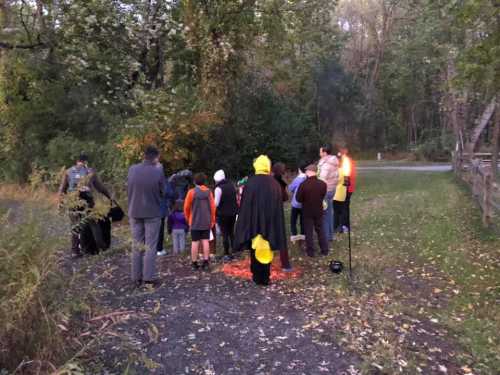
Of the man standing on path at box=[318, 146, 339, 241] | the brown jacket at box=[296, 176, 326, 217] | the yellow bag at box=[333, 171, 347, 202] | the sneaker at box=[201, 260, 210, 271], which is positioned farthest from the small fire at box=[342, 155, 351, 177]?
the sneaker at box=[201, 260, 210, 271]

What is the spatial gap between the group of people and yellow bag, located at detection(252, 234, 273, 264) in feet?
0.05

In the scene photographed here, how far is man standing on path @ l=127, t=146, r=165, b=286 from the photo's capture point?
608 cm

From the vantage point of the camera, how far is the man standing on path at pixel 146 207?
608 cm

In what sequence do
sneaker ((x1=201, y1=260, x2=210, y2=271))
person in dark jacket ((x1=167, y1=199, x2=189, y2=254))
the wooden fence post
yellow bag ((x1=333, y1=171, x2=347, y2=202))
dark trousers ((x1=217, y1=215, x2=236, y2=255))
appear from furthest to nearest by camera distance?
1. the wooden fence post
2. yellow bag ((x1=333, y1=171, x2=347, y2=202))
3. person in dark jacket ((x1=167, y1=199, x2=189, y2=254))
4. dark trousers ((x1=217, y1=215, x2=236, y2=255))
5. sneaker ((x1=201, y1=260, x2=210, y2=271))

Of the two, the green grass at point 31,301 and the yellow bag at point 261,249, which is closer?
the green grass at point 31,301

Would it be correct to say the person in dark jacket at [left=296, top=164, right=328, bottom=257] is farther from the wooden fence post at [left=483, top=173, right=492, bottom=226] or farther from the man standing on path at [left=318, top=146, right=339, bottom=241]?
the wooden fence post at [left=483, top=173, right=492, bottom=226]

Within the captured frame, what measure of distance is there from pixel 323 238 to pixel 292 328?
A: 304 centimetres

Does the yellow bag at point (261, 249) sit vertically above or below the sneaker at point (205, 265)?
above

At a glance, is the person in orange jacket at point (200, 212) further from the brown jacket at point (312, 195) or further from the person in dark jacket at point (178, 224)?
the brown jacket at point (312, 195)

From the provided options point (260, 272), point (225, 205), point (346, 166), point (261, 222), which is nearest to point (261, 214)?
point (261, 222)

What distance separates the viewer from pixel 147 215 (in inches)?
239

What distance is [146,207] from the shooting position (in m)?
6.07

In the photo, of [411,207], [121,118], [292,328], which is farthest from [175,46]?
[292,328]

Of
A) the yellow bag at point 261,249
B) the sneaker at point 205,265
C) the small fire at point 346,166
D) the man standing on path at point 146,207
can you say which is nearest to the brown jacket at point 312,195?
the small fire at point 346,166
